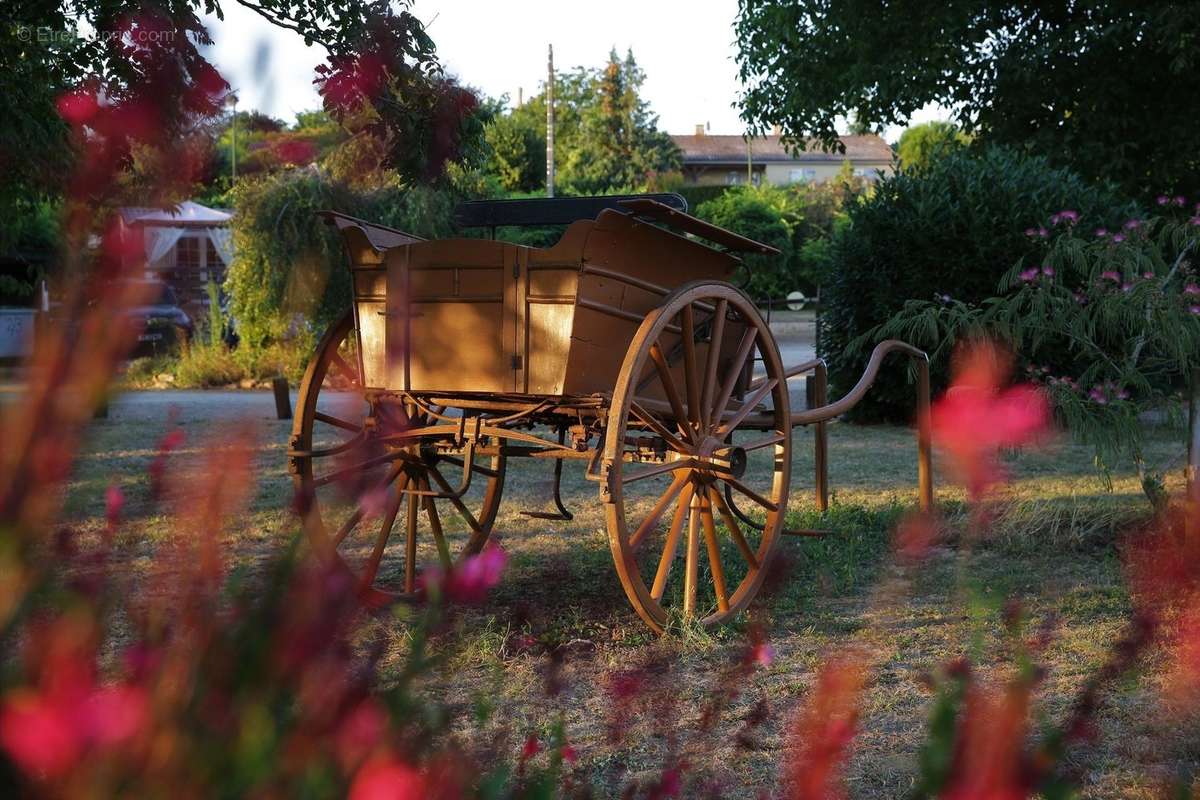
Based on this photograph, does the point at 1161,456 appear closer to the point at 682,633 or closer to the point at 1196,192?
the point at 682,633

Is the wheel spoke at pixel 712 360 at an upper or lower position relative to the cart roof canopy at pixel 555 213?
lower

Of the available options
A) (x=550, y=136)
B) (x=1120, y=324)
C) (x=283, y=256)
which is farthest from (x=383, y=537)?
(x=550, y=136)

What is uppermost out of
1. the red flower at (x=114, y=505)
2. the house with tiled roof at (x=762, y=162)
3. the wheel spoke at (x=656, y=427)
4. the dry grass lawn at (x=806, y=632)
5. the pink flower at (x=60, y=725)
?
the house with tiled roof at (x=762, y=162)

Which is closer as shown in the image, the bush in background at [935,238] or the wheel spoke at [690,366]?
the wheel spoke at [690,366]

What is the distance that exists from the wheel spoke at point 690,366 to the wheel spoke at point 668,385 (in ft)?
0.22

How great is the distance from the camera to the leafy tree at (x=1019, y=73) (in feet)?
51.1

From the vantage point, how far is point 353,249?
15.1 feet

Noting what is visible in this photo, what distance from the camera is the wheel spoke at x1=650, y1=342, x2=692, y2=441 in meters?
4.31

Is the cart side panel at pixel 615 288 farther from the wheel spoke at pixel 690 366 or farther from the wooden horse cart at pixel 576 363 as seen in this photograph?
the wheel spoke at pixel 690 366

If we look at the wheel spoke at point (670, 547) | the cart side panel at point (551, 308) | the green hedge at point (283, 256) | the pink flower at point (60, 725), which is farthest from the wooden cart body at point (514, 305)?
the green hedge at point (283, 256)

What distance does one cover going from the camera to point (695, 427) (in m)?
4.69

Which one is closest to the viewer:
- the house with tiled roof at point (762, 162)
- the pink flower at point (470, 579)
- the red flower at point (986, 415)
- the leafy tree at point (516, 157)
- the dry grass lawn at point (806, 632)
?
the pink flower at point (470, 579)

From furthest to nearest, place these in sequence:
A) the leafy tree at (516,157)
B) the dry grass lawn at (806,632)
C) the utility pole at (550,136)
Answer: the leafy tree at (516,157), the utility pole at (550,136), the dry grass lawn at (806,632)

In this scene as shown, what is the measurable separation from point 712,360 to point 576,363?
0.65 m
